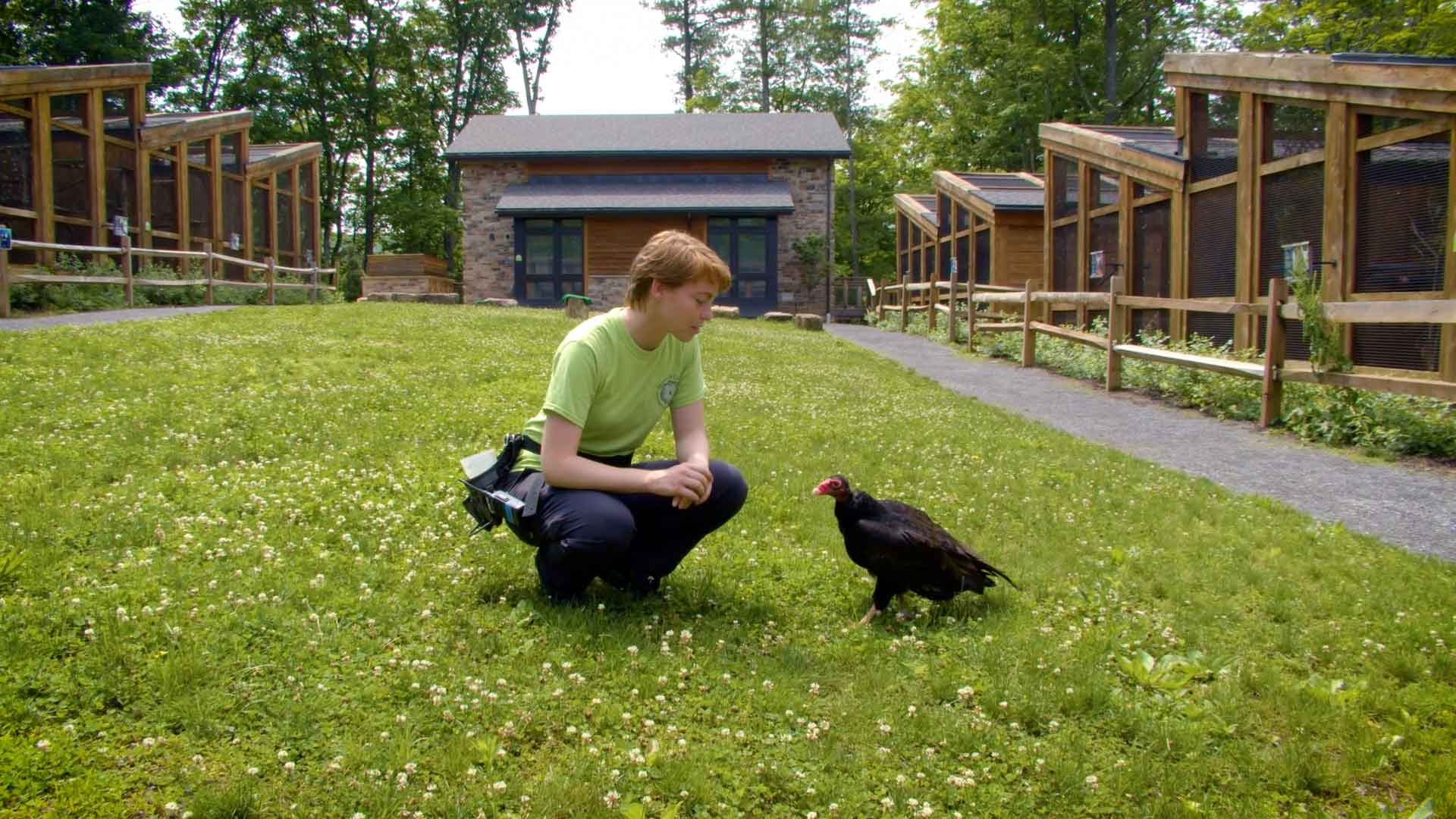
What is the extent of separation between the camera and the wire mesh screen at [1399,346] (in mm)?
10375

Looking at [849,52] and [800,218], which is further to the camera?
[849,52]

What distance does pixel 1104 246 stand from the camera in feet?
63.5

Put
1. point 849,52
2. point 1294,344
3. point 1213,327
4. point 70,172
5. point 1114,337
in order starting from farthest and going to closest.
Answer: point 849,52, point 70,172, point 1213,327, point 1114,337, point 1294,344

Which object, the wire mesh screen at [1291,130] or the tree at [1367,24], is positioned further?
the tree at [1367,24]

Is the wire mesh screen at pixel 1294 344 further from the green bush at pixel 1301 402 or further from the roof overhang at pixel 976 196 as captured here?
the roof overhang at pixel 976 196

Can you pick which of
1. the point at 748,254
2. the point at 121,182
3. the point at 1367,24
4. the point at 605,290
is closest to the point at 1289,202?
the point at 1367,24

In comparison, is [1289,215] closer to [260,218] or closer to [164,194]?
[164,194]

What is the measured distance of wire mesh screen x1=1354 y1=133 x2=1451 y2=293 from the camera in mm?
10469

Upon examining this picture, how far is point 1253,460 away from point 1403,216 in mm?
3964

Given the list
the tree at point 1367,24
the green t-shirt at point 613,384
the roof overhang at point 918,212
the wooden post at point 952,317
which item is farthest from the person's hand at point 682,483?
the roof overhang at point 918,212

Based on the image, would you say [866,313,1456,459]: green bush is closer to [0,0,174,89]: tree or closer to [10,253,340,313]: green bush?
[10,253,340,313]: green bush

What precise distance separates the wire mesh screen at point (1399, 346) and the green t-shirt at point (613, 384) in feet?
30.2

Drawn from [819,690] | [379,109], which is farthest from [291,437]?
[379,109]

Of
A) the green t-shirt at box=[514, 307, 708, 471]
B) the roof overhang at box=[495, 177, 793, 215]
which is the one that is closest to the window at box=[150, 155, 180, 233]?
the roof overhang at box=[495, 177, 793, 215]
